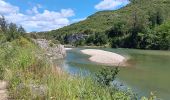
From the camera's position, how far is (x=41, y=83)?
13531 mm

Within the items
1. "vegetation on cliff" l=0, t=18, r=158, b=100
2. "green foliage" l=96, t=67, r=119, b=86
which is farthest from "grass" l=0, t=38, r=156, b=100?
"green foliage" l=96, t=67, r=119, b=86

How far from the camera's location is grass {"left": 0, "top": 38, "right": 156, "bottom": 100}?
1138cm

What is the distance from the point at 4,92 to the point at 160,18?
123747mm

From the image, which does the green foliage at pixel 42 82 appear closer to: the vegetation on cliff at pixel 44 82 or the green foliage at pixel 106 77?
the vegetation on cliff at pixel 44 82

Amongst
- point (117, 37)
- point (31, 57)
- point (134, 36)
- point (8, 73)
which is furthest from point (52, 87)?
point (117, 37)

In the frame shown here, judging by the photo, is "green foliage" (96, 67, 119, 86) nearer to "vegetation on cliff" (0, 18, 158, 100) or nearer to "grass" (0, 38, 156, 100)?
"vegetation on cliff" (0, 18, 158, 100)

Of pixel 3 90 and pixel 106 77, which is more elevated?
pixel 3 90

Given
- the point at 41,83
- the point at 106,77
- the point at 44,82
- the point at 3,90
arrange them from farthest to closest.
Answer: the point at 106,77 < the point at 44,82 < the point at 41,83 < the point at 3,90

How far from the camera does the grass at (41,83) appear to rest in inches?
448

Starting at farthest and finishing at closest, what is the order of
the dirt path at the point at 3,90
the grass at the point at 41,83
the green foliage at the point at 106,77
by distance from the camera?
the green foliage at the point at 106,77 < the dirt path at the point at 3,90 < the grass at the point at 41,83

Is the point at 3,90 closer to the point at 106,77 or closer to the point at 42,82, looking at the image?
the point at 42,82

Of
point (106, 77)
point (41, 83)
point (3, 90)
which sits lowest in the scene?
point (106, 77)

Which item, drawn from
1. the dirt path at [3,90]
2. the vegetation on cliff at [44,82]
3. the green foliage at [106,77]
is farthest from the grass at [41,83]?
the green foliage at [106,77]

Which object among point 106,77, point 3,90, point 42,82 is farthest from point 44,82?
point 106,77
